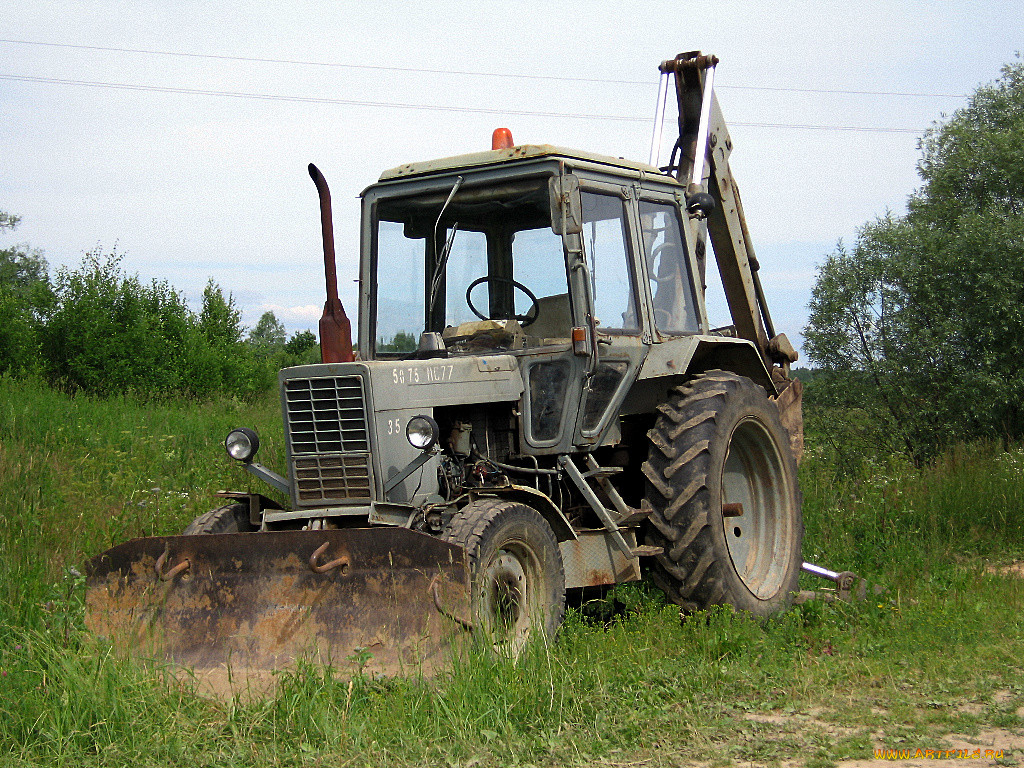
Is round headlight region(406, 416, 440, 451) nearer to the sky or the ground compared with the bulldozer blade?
nearer to the sky

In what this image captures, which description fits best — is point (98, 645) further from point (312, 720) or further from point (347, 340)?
point (347, 340)

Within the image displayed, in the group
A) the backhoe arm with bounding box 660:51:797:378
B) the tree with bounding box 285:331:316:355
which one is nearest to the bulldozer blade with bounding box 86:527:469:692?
the backhoe arm with bounding box 660:51:797:378

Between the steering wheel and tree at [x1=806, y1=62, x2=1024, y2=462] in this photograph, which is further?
tree at [x1=806, y1=62, x2=1024, y2=462]

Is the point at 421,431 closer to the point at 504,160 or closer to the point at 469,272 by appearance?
the point at 469,272

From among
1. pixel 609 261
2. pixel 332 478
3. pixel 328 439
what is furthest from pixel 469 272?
pixel 332 478

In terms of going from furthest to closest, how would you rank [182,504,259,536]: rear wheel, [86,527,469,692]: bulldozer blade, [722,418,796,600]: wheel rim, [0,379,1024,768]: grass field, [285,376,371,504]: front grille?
[722,418,796,600]: wheel rim
[182,504,259,536]: rear wheel
[285,376,371,504]: front grille
[86,527,469,692]: bulldozer blade
[0,379,1024,768]: grass field

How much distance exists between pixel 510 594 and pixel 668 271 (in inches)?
102

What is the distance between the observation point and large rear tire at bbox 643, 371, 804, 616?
18.5ft

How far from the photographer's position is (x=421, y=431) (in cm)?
496

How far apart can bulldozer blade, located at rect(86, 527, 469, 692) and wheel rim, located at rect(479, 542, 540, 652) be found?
0.89 ft

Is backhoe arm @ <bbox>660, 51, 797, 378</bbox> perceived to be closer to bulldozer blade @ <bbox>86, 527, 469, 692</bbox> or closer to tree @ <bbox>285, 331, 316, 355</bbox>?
bulldozer blade @ <bbox>86, 527, 469, 692</bbox>

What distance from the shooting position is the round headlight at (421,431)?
Result: 16.2 ft

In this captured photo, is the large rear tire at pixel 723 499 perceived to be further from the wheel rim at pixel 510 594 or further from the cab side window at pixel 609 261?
the wheel rim at pixel 510 594

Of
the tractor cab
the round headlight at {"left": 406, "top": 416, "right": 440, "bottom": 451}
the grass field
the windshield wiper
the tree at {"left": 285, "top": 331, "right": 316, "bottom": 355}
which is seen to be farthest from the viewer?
the tree at {"left": 285, "top": 331, "right": 316, "bottom": 355}
